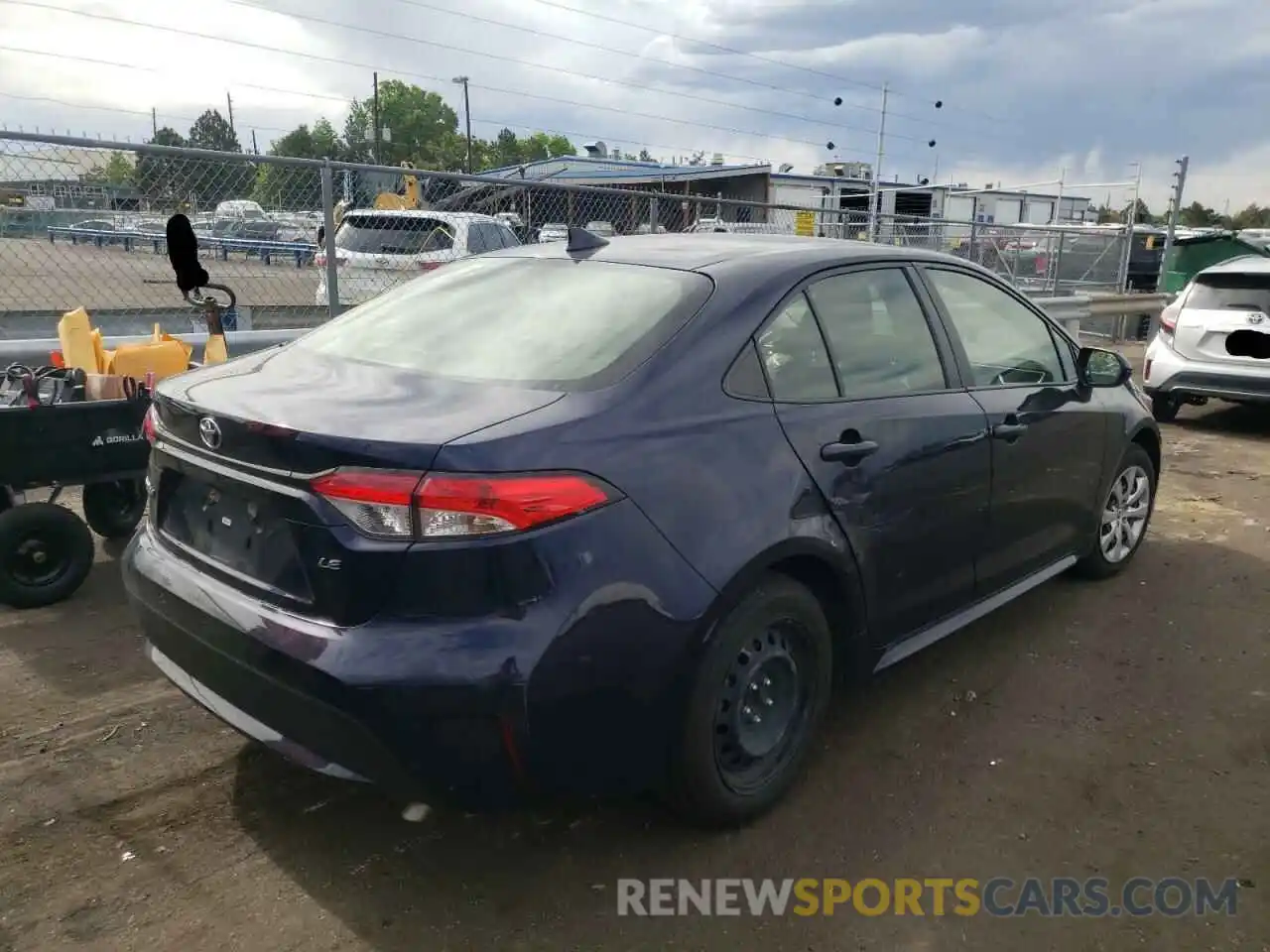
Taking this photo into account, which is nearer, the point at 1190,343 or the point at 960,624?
the point at 960,624

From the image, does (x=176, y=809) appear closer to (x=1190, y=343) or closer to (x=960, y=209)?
(x=1190, y=343)

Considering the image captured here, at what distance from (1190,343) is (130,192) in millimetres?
8374

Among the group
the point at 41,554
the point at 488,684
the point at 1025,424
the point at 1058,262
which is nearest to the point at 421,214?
the point at 41,554

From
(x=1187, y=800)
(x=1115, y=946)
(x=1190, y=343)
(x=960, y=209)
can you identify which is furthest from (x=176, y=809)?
(x=960, y=209)

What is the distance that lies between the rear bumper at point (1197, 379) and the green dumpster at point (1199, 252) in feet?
37.6

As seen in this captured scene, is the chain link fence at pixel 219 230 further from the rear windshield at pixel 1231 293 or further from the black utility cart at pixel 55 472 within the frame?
the rear windshield at pixel 1231 293

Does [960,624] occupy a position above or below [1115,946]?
above

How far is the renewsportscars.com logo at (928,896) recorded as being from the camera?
2.51 meters

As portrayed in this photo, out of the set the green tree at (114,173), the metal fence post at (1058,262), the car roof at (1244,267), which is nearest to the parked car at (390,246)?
the green tree at (114,173)

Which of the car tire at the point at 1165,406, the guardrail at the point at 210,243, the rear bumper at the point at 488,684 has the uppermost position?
the guardrail at the point at 210,243

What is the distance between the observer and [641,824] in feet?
9.30

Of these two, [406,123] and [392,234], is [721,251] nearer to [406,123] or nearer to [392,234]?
[392,234]

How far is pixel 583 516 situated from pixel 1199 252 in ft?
71.9

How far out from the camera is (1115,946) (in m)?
2.41
